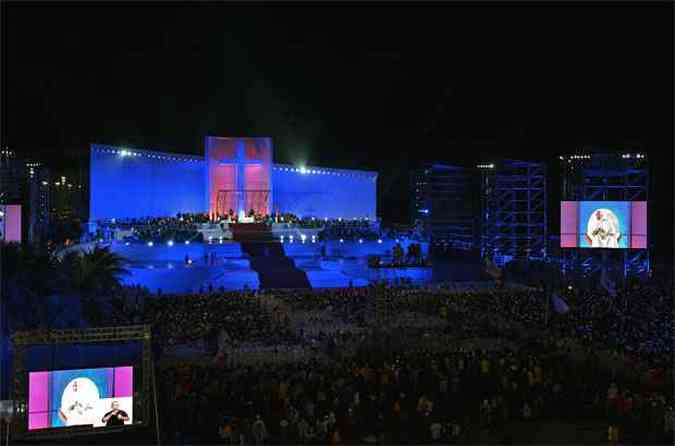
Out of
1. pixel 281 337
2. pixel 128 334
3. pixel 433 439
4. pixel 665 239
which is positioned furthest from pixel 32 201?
pixel 665 239

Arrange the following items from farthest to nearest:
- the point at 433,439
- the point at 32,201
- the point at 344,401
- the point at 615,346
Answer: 1. the point at 32,201
2. the point at 615,346
3. the point at 344,401
4. the point at 433,439

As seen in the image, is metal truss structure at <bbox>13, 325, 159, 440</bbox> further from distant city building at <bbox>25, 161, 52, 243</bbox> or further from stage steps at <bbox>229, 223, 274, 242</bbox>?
stage steps at <bbox>229, 223, 274, 242</bbox>

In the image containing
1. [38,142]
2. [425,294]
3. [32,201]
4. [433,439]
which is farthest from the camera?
[38,142]

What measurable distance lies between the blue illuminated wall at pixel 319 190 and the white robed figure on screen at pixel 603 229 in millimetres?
13059

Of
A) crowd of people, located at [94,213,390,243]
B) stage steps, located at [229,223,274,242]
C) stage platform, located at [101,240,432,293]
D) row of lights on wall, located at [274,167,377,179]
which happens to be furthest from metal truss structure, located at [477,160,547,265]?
stage steps, located at [229,223,274,242]

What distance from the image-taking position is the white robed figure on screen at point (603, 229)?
27.3 metres

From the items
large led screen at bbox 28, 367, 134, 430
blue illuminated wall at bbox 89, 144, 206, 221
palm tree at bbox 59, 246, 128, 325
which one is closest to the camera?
large led screen at bbox 28, 367, 134, 430

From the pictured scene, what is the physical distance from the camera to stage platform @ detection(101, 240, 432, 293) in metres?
25.5

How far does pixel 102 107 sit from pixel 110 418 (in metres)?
31.7

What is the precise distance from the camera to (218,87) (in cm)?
4241

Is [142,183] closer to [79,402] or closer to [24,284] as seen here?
[24,284]

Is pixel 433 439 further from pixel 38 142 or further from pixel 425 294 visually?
pixel 38 142

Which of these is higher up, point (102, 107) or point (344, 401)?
point (102, 107)

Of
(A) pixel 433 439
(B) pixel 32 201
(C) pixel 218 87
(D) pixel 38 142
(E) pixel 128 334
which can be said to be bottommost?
(A) pixel 433 439
